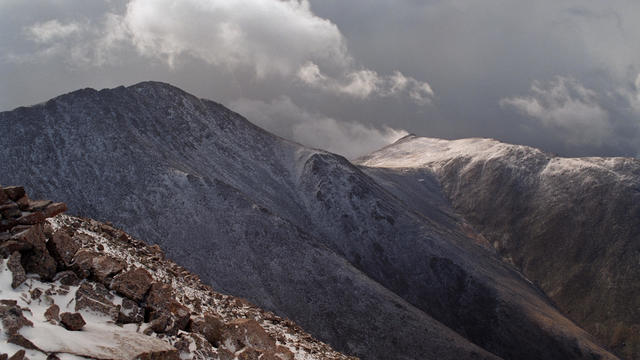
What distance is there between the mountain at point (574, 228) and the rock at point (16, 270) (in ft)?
441

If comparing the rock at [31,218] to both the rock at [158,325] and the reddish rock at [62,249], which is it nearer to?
the reddish rock at [62,249]

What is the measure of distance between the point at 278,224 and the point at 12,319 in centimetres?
6970

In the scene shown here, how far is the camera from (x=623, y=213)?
163125 mm

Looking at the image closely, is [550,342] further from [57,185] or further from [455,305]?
[57,185]

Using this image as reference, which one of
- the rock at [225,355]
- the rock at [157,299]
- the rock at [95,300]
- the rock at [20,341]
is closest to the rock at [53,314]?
the rock at [95,300]

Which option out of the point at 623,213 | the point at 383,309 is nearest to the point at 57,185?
the point at 383,309

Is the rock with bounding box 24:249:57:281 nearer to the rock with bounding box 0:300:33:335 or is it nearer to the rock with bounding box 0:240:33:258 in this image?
the rock with bounding box 0:240:33:258

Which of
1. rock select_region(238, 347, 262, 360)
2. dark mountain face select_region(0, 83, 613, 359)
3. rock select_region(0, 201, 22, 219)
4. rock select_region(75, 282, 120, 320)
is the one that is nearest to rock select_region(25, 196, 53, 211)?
rock select_region(0, 201, 22, 219)

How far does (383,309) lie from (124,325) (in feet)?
202

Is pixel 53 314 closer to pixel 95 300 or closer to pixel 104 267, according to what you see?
pixel 95 300

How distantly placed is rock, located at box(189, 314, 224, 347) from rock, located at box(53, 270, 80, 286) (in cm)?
424

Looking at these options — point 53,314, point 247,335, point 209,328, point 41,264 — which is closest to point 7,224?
point 41,264

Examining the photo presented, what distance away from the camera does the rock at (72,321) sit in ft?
51.1

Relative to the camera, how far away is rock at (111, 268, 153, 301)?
1838 cm
